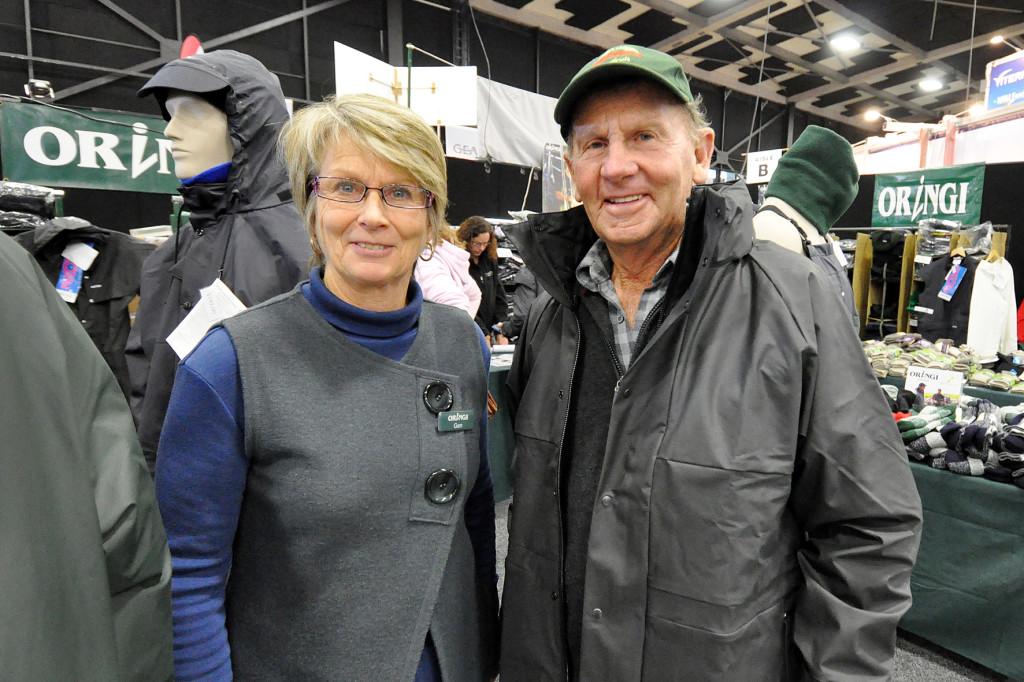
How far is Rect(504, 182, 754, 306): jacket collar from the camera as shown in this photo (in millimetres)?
990

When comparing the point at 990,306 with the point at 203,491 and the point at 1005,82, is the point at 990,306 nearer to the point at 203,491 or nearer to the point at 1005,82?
the point at 1005,82

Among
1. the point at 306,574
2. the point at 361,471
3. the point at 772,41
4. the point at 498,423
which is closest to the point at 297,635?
the point at 306,574

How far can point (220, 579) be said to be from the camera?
915 millimetres

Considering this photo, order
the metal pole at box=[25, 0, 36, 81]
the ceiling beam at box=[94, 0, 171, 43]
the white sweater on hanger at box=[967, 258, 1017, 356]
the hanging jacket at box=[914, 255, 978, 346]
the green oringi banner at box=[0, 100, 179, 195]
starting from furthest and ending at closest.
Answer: the ceiling beam at box=[94, 0, 171, 43] < the metal pole at box=[25, 0, 36, 81] < the hanging jacket at box=[914, 255, 978, 346] < the white sweater on hanger at box=[967, 258, 1017, 356] < the green oringi banner at box=[0, 100, 179, 195]

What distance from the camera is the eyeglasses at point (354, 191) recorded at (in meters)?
0.99

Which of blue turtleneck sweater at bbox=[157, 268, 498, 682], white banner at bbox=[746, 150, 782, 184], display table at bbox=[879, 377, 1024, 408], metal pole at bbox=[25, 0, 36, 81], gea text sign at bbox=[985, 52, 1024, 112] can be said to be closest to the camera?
blue turtleneck sweater at bbox=[157, 268, 498, 682]

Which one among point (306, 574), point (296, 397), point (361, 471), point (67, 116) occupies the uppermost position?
Result: point (67, 116)

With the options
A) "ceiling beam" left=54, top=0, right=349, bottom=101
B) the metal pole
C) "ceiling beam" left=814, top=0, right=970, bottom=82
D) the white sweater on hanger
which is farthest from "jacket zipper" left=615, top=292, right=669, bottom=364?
"ceiling beam" left=814, top=0, right=970, bottom=82

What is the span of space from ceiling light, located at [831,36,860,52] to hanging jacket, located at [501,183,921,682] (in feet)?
33.0

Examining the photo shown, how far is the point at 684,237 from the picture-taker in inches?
42.0

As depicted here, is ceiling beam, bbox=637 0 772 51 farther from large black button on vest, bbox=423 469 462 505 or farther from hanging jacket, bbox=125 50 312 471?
large black button on vest, bbox=423 469 462 505

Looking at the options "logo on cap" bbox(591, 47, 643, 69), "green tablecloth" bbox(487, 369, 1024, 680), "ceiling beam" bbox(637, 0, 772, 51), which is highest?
"ceiling beam" bbox(637, 0, 772, 51)

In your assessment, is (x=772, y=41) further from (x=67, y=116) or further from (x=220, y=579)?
(x=220, y=579)

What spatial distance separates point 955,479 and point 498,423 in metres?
2.35
